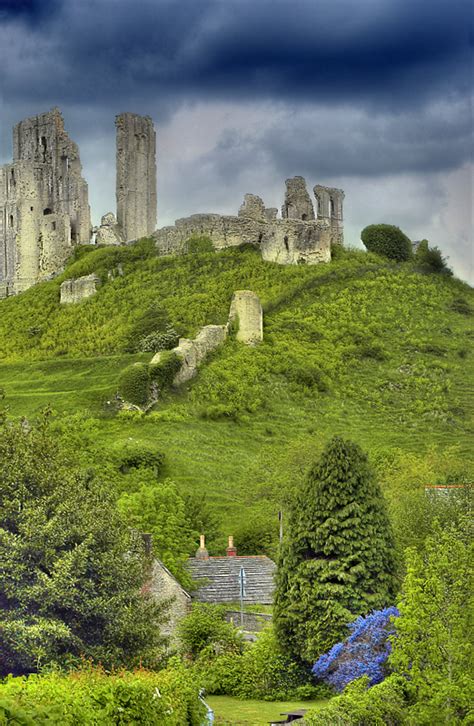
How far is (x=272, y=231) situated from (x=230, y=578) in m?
51.6

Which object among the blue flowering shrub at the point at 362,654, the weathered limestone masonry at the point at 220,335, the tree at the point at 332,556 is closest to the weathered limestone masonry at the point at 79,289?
the weathered limestone masonry at the point at 220,335

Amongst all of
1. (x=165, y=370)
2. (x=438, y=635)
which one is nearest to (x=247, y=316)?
(x=165, y=370)

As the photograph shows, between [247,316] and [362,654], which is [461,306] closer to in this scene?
[247,316]

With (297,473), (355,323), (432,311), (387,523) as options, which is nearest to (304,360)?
(355,323)

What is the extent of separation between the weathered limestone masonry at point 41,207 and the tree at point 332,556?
6872cm

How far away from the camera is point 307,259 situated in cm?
8938

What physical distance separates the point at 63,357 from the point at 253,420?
17264 millimetres

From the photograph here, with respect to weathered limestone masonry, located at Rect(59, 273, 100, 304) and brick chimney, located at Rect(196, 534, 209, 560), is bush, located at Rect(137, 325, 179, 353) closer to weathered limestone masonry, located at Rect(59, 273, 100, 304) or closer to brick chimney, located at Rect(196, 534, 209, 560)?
weathered limestone masonry, located at Rect(59, 273, 100, 304)

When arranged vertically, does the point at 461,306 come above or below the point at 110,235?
below

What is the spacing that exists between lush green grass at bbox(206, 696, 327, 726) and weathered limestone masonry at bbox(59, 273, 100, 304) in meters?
60.3

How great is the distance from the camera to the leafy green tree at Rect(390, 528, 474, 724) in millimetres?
24469

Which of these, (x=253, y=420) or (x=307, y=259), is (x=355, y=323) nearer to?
(x=307, y=259)

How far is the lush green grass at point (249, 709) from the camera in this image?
27344 millimetres

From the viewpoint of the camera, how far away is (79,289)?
9094cm
